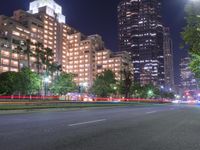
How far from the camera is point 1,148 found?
22.1ft

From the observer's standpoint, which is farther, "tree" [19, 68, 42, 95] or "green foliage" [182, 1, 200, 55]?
"tree" [19, 68, 42, 95]

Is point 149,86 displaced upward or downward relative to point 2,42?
downward

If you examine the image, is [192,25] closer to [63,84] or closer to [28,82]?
[28,82]

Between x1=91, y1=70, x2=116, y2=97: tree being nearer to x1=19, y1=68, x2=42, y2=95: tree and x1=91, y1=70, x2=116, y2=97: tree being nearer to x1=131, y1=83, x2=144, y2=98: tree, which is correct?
x1=19, y1=68, x2=42, y2=95: tree

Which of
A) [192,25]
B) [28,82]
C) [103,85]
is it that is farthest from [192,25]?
[103,85]

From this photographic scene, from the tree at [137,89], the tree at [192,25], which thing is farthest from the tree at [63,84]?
the tree at [192,25]

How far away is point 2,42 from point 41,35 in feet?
145

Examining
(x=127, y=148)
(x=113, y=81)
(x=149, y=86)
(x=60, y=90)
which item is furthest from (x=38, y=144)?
(x=149, y=86)

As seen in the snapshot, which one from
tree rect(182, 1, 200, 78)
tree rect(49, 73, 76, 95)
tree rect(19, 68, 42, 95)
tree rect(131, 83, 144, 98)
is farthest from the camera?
tree rect(131, 83, 144, 98)

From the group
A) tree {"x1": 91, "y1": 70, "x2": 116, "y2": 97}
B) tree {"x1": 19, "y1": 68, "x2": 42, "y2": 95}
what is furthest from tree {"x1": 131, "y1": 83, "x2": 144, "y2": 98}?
tree {"x1": 19, "y1": 68, "x2": 42, "y2": 95}

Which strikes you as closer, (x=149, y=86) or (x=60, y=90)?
(x=60, y=90)

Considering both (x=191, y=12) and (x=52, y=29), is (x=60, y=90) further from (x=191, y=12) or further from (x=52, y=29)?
(x=52, y=29)

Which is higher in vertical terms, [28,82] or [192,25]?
[192,25]

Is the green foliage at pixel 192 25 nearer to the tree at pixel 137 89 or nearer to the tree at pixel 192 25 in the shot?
the tree at pixel 192 25
